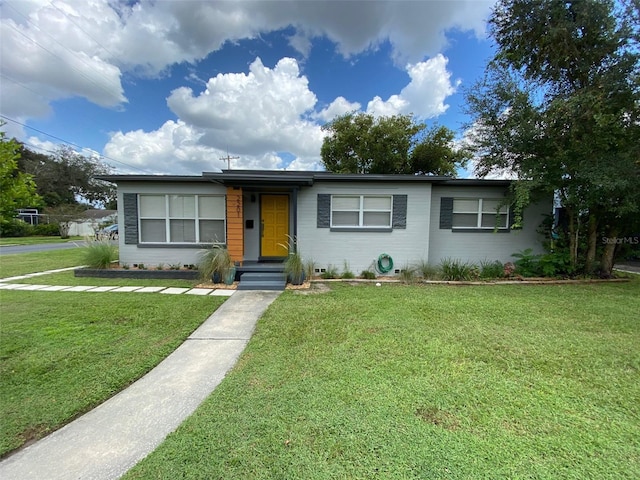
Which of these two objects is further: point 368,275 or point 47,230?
point 47,230

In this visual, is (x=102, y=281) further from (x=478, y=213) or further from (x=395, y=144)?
(x=395, y=144)

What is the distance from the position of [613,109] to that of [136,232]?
13.3 meters

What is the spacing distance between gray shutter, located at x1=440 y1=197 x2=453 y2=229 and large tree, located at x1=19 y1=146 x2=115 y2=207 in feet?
139

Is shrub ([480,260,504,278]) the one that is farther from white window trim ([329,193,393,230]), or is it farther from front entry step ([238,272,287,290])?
front entry step ([238,272,287,290])

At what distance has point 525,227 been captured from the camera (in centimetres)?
919

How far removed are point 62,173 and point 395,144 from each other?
4201 centimetres

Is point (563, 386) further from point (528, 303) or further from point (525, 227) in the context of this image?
point (525, 227)

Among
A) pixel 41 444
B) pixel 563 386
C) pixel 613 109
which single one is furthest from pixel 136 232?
pixel 613 109

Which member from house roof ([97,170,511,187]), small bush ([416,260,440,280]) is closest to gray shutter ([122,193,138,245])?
house roof ([97,170,511,187])

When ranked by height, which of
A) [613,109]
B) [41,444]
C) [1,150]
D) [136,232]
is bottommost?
[41,444]

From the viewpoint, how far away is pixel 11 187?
3.92 m

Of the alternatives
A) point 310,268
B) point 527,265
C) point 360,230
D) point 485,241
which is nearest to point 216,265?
point 310,268

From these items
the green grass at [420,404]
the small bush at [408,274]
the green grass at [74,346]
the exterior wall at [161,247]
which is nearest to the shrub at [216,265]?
the exterior wall at [161,247]

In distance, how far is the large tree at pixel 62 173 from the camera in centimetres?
3353
